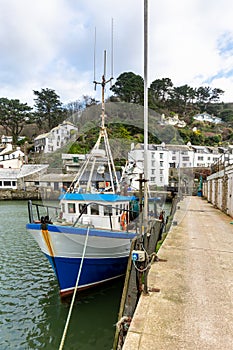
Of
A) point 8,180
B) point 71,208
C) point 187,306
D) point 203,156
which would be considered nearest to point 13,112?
point 8,180

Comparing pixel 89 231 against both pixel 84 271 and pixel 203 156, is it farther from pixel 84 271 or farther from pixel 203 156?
pixel 203 156

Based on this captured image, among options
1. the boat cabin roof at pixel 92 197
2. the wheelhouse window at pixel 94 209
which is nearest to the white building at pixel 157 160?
the boat cabin roof at pixel 92 197

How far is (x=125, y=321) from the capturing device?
3.32 m

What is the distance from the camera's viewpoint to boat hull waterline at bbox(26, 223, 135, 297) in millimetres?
6391

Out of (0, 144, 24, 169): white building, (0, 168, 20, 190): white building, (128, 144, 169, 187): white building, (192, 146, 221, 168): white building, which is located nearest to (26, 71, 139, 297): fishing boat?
(128, 144, 169, 187): white building

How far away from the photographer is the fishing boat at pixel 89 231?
6469 mm

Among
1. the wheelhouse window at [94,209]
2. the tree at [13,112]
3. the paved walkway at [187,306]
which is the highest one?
the tree at [13,112]

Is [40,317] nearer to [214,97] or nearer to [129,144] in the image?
[129,144]

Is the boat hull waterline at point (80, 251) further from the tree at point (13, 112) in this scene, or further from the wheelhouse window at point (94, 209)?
the tree at point (13, 112)

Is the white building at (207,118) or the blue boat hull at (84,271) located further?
the white building at (207,118)

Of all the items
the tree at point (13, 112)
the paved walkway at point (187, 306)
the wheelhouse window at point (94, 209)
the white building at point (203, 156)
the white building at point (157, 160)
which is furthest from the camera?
the tree at point (13, 112)

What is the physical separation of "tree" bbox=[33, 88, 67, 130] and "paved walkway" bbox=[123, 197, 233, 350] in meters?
57.5

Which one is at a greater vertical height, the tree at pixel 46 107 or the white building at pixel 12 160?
the tree at pixel 46 107

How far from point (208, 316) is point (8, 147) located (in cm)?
6027
